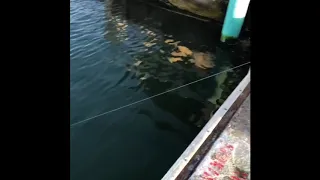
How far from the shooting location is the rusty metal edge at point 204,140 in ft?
9.18

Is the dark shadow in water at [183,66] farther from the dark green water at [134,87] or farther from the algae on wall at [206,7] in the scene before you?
the algae on wall at [206,7]

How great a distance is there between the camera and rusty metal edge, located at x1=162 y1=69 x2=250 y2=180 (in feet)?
9.18

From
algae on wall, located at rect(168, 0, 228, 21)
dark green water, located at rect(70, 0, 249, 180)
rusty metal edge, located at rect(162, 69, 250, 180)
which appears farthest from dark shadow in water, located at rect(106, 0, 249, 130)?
rusty metal edge, located at rect(162, 69, 250, 180)

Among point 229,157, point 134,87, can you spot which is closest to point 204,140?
point 229,157

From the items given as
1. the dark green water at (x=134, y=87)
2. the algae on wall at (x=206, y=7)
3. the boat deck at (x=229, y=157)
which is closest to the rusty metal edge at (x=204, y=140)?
the boat deck at (x=229, y=157)

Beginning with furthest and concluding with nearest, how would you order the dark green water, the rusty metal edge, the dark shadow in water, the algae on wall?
the algae on wall
the dark shadow in water
the dark green water
the rusty metal edge

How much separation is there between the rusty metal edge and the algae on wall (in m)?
4.93

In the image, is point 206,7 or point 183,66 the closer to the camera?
point 183,66

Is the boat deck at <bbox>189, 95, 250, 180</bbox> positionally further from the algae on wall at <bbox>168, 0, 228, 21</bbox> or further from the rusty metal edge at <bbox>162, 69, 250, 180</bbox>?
the algae on wall at <bbox>168, 0, 228, 21</bbox>

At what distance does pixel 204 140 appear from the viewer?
10.4ft

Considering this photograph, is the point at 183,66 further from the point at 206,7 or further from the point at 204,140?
the point at 204,140

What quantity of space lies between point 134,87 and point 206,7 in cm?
408
